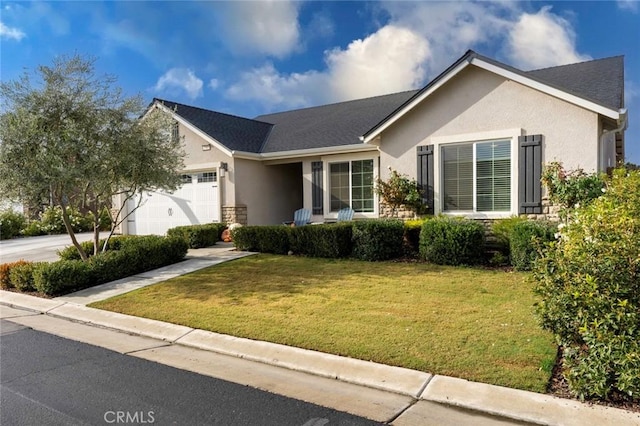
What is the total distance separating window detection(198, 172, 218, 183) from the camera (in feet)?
51.0

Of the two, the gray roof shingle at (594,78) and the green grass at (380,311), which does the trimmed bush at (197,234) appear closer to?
the green grass at (380,311)

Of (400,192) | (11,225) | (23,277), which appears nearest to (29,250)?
(11,225)

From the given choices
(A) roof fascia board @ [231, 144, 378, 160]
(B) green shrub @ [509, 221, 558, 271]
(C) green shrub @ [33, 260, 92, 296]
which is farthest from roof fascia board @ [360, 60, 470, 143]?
(C) green shrub @ [33, 260, 92, 296]

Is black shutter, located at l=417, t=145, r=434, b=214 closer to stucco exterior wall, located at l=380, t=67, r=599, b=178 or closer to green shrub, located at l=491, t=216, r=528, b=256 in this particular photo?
stucco exterior wall, located at l=380, t=67, r=599, b=178

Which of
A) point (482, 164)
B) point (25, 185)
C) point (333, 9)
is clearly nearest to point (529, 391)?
point (482, 164)

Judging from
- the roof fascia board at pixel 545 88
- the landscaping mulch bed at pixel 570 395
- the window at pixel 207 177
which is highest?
the roof fascia board at pixel 545 88

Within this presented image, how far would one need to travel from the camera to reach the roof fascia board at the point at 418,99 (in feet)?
34.0

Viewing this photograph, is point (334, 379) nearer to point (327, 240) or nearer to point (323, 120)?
point (327, 240)

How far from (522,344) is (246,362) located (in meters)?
3.14

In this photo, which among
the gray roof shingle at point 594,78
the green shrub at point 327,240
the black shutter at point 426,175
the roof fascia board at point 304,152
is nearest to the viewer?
the gray roof shingle at point 594,78

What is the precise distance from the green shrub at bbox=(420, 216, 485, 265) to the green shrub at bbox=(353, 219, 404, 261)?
2.79 feet

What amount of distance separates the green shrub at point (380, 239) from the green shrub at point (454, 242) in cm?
85

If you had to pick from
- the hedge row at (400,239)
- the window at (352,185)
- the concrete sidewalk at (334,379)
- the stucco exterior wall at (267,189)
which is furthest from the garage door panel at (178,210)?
the concrete sidewalk at (334,379)

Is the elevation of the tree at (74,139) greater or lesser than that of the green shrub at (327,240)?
greater
